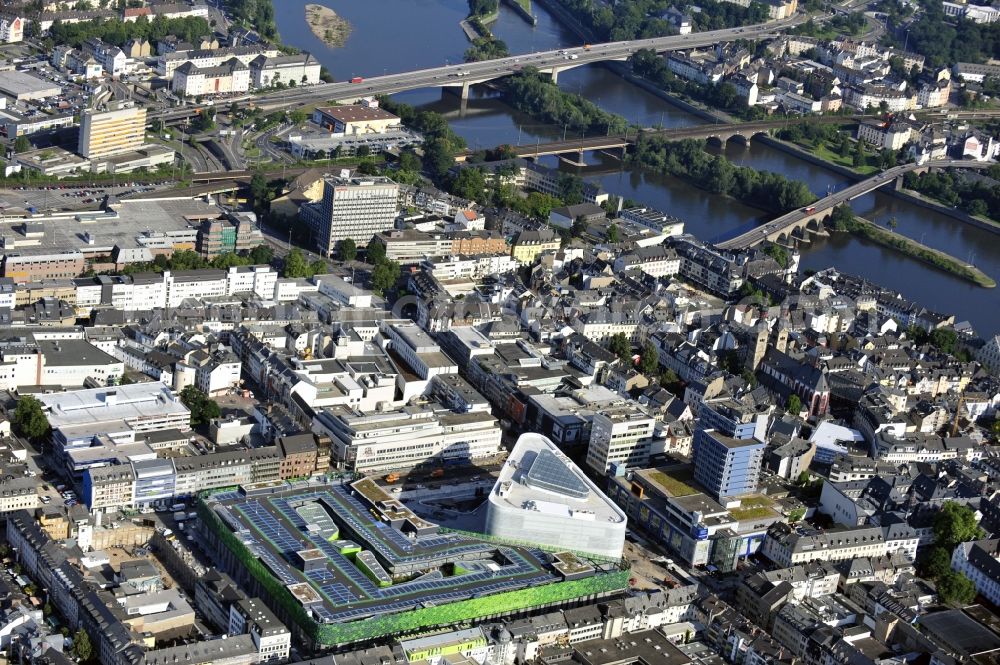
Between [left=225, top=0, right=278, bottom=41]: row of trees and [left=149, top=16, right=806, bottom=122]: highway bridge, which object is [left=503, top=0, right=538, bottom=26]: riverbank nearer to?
[left=149, top=16, right=806, bottom=122]: highway bridge

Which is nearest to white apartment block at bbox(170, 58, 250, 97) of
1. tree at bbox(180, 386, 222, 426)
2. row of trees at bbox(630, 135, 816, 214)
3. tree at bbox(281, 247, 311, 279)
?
row of trees at bbox(630, 135, 816, 214)

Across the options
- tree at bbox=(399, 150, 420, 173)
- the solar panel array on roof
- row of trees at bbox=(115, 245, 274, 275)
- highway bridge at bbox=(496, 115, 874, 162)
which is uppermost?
the solar panel array on roof

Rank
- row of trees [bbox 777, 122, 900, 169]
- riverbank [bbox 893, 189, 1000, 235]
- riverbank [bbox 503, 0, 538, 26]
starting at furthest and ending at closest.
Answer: riverbank [bbox 503, 0, 538, 26], row of trees [bbox 777, 122, 900, 169], riverbank [bbox 893, 189, 1000, 235]

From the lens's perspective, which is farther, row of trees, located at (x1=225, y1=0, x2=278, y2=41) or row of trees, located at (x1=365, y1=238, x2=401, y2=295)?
row of trees, located at (x1=225, y1=0, x2=278, y2=41)

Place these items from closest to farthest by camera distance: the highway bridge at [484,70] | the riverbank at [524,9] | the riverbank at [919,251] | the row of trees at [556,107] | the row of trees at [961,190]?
the riverbank at [919,251] < the row of trees at [961,190] < the highway bridge at [484,70] < the row of trees at [556,107] < the riverbank at [524,9]

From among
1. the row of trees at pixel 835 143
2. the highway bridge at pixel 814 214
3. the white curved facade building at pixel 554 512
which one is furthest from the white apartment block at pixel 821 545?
the row of trees at pixel 835 143

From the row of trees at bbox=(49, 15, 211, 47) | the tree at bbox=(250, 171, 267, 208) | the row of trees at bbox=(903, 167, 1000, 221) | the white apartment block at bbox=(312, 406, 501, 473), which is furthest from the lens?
the row of trees at bbox=(49, 15, 211, 47)

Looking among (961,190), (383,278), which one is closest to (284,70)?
(383,278)

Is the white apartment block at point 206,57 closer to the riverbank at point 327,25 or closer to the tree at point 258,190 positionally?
the riverbank at point 327,25

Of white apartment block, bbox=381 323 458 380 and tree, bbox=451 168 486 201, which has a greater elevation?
white apartment block, bbox=381 323 458 380
